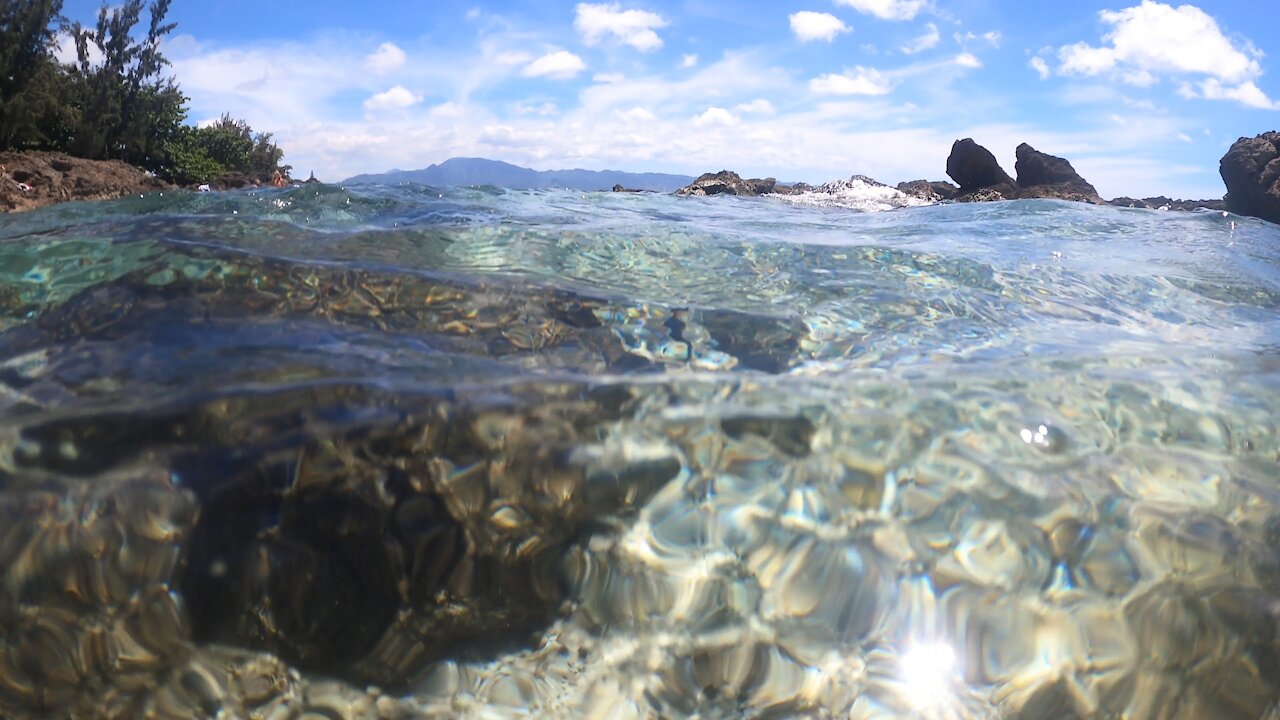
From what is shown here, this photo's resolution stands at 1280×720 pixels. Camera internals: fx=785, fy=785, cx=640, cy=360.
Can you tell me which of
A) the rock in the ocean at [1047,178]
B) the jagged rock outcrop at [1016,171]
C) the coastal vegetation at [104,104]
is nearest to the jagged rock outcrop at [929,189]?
the jagged rock outcrop at [1016,171]

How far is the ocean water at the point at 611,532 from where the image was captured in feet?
3.91

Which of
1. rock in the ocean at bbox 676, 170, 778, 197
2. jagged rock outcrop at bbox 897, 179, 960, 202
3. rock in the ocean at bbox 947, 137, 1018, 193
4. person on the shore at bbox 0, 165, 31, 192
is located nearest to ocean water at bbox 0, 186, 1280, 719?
person on the shore at bbox 0, 165, 31, 192

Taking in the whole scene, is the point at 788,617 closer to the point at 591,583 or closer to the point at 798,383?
the point at 591,583

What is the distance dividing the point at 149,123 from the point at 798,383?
21468 millimetres

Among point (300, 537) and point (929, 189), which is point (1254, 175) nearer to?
point (929, 189)

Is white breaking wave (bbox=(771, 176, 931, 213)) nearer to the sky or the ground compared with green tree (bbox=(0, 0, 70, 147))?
nearer to the ground

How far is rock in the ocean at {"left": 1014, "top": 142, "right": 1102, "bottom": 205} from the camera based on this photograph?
57.6ft

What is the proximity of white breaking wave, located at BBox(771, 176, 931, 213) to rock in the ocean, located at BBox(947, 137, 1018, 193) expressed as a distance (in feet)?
6.30

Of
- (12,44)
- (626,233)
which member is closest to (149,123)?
(12,44)

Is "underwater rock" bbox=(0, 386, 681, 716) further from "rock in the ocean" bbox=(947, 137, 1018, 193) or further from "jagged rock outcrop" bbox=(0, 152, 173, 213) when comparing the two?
A: "rock in the ocean" bbox=(947, 137, 1018, 193)

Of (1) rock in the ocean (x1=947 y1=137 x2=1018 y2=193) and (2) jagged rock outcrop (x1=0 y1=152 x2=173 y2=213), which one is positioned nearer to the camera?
(2) jagged rock outcrop (x1=0 y1=152 x2=173 y2=213)

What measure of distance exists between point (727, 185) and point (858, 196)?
9.56 feet

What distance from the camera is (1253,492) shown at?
62.3 inches

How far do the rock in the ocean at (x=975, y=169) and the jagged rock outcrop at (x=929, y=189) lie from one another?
34 centimetres
